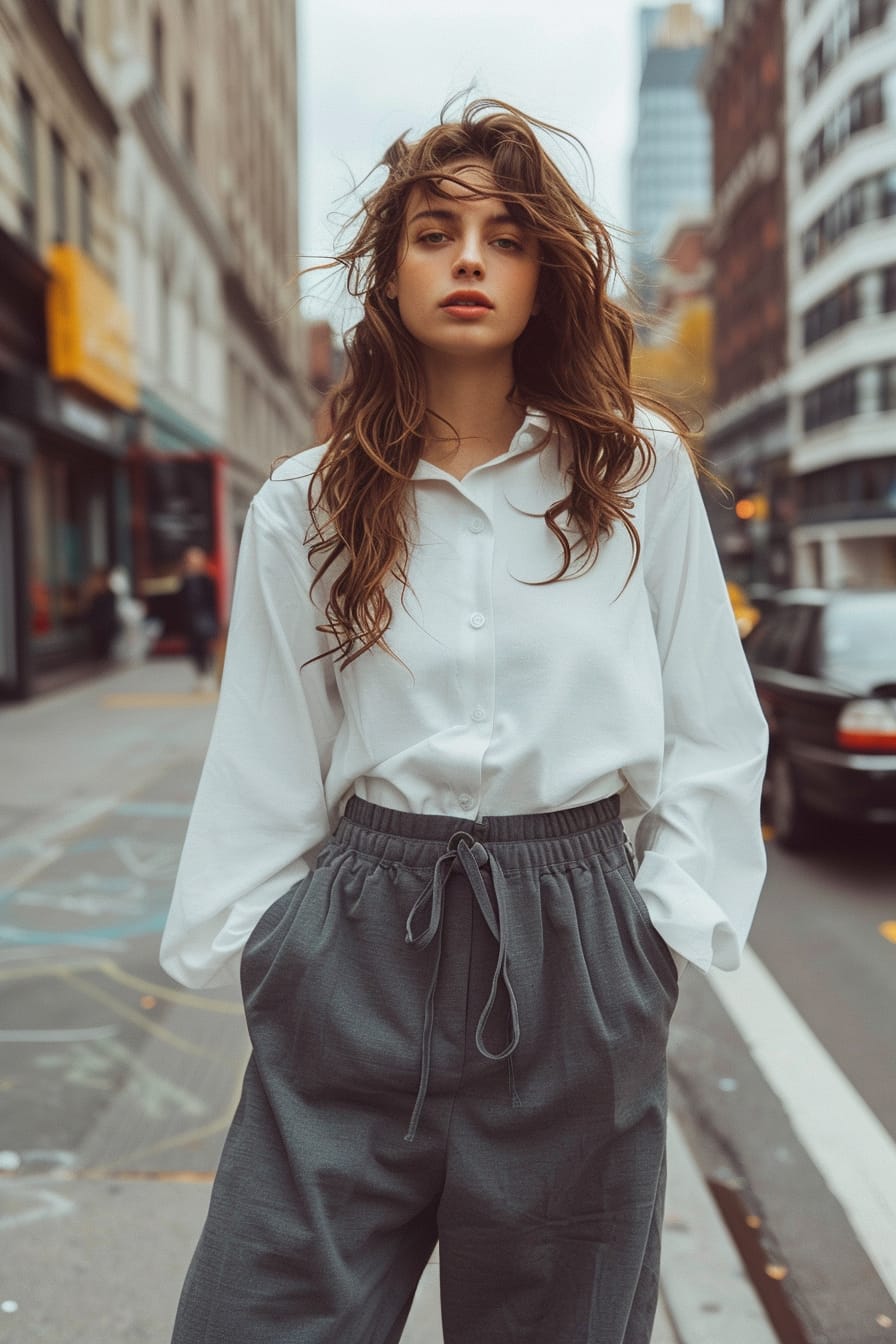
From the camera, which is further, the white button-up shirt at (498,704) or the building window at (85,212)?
the building window at (85,212)

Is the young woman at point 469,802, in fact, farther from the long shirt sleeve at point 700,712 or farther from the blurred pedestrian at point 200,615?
the blurred pedestrian at point 200,615

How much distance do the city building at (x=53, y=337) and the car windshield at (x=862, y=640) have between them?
994 centimetres

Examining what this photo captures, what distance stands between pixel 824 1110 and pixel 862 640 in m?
3.95

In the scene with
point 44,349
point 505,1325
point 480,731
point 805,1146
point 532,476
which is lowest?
point 805,1146

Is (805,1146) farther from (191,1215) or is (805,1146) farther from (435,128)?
(435,128)

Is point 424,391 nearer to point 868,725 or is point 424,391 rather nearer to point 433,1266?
point 433,1266

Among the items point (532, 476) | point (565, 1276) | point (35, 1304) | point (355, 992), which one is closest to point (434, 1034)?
point (355, 992)

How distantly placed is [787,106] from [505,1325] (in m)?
58.2

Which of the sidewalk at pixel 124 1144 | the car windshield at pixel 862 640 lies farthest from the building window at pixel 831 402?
the sidewalk at pixel 124 1144

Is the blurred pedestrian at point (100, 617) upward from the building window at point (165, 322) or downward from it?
downward

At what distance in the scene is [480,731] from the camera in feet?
5.51

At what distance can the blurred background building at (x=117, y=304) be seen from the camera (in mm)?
15070

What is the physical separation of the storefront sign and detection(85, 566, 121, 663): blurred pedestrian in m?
3.03

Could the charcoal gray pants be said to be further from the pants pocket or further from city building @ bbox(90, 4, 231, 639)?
city building @ bbox(90, 4, 231, 639)
